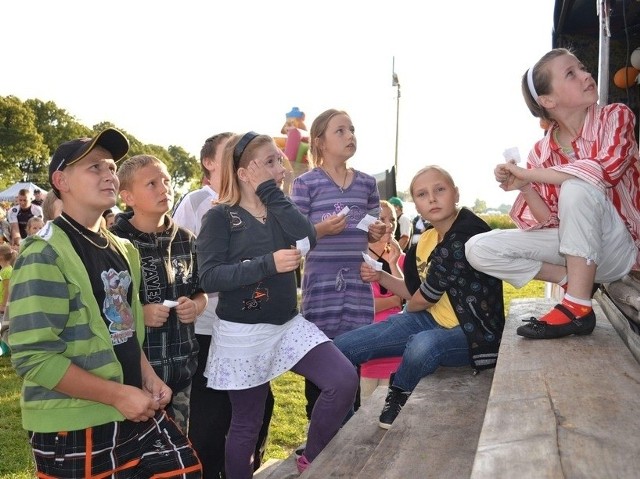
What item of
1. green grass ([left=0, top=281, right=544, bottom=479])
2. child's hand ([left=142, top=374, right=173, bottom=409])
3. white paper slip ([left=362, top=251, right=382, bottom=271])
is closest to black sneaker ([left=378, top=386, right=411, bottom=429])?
white paper slip ([left=362, top=251, right=382, bottom=271])

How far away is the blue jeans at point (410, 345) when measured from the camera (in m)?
3.18

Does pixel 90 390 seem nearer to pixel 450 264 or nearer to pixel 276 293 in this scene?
pixel 276 293

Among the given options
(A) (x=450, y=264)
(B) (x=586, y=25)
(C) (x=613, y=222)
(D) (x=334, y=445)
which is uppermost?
(B) (x=586, y=25)

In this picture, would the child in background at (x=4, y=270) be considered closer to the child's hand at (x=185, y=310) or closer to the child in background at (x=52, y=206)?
the child in background at (x=52, y=206)

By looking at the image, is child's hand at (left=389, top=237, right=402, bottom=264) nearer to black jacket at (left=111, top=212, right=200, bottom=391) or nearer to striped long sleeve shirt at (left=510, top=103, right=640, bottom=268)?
striped long sleeve shirt at (left=510, top=103, right=640, bottom=268)

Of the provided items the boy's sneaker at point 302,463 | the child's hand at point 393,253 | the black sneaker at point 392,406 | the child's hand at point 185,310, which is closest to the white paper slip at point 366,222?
the black sneaker at point 392,406

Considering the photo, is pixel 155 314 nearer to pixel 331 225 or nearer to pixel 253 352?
pixel 253 352

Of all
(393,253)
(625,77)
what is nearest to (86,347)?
(393,253)

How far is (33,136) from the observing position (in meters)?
60.0

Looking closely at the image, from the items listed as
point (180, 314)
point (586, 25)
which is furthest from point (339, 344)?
point (586, 25)

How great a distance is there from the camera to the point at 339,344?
3447 mm

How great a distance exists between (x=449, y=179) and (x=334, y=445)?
4.84 feet

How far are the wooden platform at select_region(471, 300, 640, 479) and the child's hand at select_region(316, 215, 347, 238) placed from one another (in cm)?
119

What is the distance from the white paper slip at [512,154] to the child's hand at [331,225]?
0.92 metres
